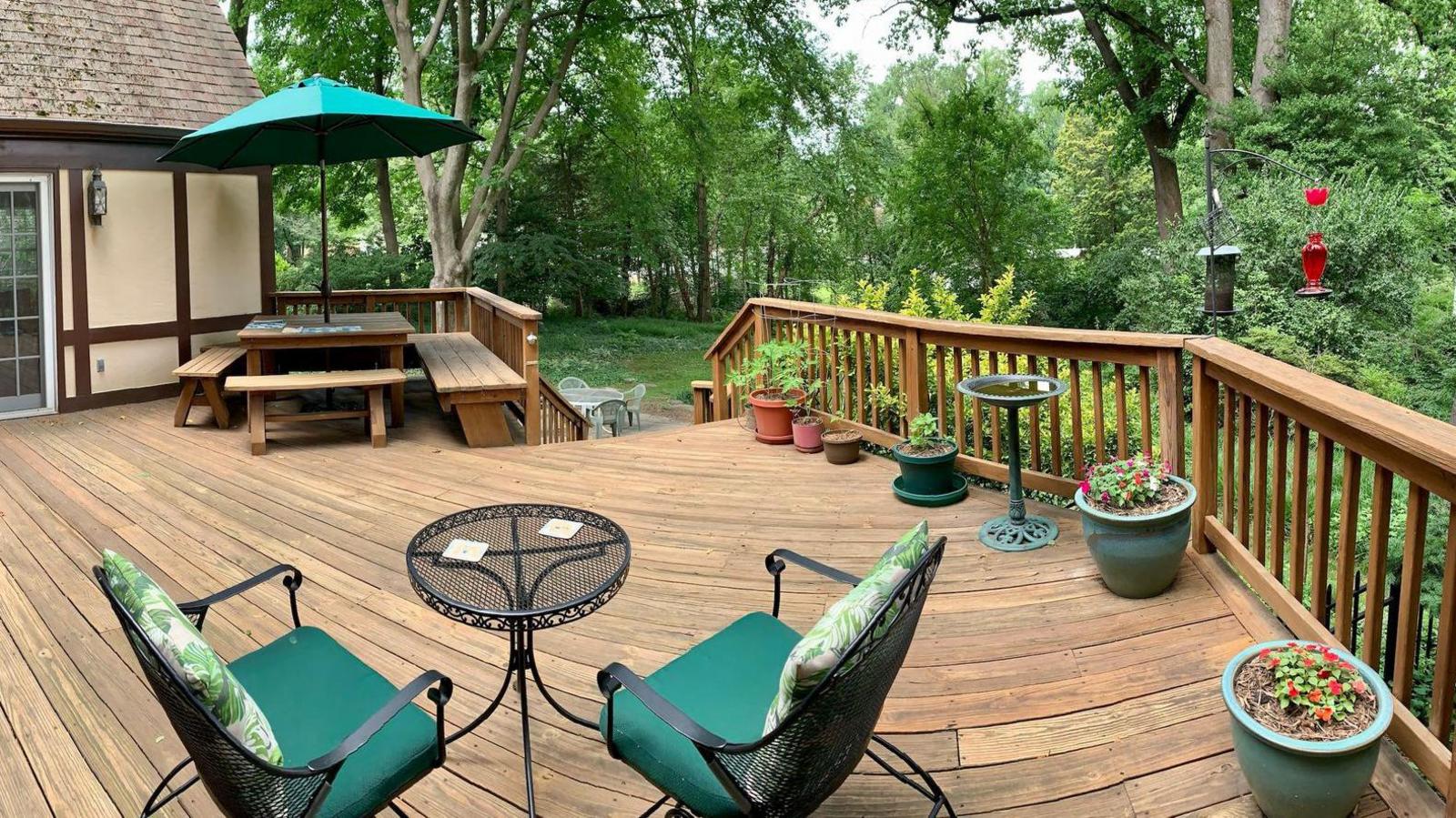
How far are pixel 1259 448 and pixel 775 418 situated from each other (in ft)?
10.2

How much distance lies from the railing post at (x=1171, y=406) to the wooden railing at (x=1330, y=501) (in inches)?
4.4

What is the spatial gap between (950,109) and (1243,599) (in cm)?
1288

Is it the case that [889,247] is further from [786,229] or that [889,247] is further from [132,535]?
[132,535]

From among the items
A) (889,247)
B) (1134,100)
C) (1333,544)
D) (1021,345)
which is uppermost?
(1134,100)

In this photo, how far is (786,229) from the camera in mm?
21766

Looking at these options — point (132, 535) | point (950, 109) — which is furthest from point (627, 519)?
point (950, 109)

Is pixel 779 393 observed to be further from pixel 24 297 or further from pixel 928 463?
pixel 24 297

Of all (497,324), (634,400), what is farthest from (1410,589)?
(634,400)

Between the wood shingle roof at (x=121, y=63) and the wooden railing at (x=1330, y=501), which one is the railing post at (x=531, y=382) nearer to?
the wood shingle roof at (x=121, y=63)

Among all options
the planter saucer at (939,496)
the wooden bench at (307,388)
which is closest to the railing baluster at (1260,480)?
the planter saucer at (939,496)

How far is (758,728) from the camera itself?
1981 mm

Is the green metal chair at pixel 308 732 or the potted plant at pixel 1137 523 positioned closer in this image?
the green metal chair at pixel 308 732

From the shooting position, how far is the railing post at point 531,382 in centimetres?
608

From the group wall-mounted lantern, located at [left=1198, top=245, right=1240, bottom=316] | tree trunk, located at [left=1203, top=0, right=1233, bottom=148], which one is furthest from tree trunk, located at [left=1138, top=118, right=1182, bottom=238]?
wall-mounted lantern, located at [left=1198, top=245, right=1240, bottom=316]
